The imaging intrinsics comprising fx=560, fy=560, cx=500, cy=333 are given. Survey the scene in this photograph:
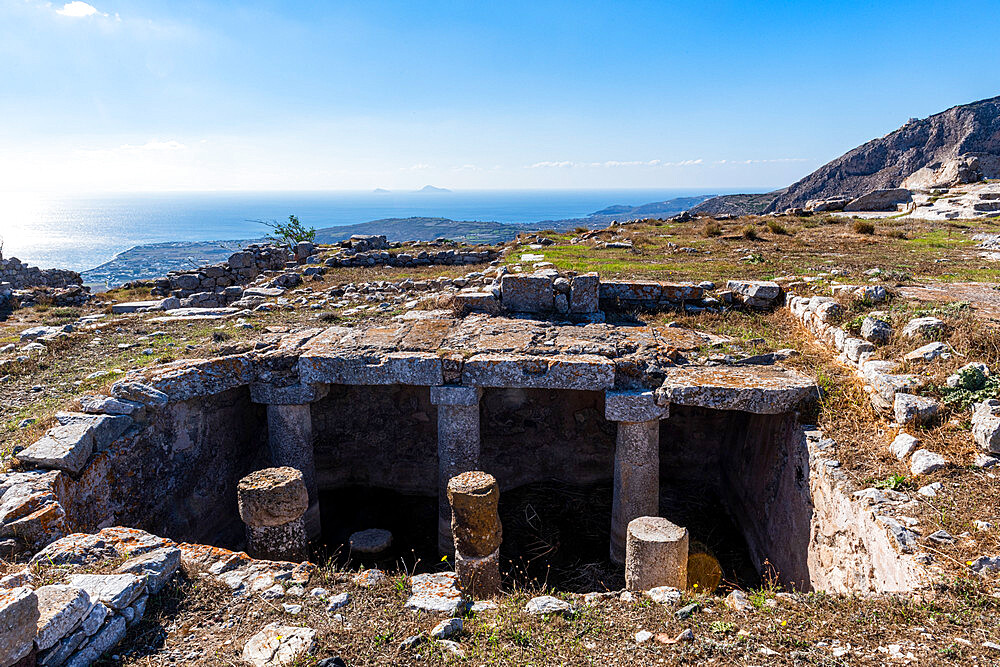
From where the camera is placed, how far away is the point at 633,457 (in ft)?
24.4

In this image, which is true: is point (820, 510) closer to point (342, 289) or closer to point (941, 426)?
point (941, 426)

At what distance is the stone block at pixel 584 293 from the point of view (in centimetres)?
920

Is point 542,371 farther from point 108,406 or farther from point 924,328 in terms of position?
point 108,406

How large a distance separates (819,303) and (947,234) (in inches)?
520

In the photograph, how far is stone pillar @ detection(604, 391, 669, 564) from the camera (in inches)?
280

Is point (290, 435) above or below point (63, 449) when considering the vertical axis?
below

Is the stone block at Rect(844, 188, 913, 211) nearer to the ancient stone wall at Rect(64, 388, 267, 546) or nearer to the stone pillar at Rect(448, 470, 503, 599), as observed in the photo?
the stone pillar at Rect(448, 470, 503, 599)

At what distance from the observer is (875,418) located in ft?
20.1

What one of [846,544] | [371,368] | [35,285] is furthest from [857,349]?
[35,285]

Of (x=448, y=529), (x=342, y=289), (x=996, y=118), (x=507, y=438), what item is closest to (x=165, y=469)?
(x=448, y=529)

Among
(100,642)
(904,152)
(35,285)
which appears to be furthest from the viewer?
(904,152)

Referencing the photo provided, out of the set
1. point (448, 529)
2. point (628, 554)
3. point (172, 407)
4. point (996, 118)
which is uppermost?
point (996, 118)

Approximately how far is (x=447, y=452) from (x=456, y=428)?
0.41m

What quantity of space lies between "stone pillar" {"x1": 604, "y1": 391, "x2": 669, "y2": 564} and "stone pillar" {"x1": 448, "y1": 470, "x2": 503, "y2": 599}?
2008 millimetres
